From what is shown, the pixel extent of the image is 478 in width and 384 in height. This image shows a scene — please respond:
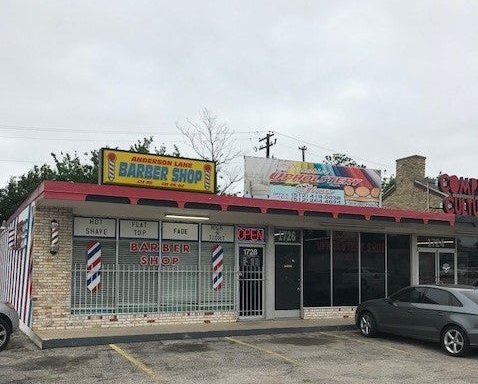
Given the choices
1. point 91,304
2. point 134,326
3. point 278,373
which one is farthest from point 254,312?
point 278,373

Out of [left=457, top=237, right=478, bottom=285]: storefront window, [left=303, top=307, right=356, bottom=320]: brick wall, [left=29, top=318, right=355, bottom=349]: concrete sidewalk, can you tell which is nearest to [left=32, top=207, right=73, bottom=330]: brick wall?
[left=29, top=318, right=355, bottom=349]: concrete sidewalk

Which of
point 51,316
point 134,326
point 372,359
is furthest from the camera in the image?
point 134,326

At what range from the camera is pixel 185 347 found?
11.9m

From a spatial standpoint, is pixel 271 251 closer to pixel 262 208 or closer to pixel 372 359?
pixel 262 208

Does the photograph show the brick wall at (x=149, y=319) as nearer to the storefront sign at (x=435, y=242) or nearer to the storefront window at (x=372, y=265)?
the storefront window at (x=372, y=265)

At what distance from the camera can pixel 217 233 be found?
15.8 metres

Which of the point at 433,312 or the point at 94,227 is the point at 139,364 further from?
the point at 433,312

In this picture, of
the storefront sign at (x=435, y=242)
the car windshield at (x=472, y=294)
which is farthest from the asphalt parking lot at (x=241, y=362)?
the storefront sign at (x=435, y=242)

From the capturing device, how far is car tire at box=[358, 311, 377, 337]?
44.7 feet

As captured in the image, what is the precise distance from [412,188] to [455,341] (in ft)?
67.3

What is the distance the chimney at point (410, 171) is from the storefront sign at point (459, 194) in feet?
36.4

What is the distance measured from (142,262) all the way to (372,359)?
652cm

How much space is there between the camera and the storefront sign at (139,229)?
47.7 ft

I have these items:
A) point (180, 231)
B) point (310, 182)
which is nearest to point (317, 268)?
point (310, 182)
